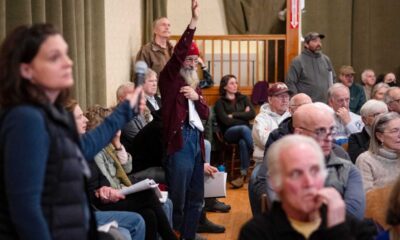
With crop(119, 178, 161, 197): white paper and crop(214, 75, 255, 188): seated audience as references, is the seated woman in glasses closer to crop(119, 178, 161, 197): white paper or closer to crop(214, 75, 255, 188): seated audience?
crop(119, 178, 161, 197): white paper

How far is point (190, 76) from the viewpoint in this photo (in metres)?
4.42

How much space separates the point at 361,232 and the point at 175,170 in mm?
2273

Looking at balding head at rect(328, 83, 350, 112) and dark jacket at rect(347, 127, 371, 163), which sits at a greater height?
balding head at rect(328, 83, 350, 112)

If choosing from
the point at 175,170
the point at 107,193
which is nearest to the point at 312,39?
the point at 175,170

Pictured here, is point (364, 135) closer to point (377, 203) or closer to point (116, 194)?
point (377, 203)

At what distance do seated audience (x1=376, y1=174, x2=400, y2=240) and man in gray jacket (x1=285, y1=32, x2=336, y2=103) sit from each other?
476cm

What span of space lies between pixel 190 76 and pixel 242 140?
2.64 m

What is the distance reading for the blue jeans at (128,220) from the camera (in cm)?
341

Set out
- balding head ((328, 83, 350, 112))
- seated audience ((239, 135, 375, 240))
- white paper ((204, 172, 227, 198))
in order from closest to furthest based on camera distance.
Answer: seated audience ((239, 135, 375, 240)), white paper ((204, 172, 227, 198)), balding head ((328, 83, 350, 112))

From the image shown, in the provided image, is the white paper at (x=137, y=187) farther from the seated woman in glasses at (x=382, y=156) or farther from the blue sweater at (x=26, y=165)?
the blue sweater at (x=26, y=165)

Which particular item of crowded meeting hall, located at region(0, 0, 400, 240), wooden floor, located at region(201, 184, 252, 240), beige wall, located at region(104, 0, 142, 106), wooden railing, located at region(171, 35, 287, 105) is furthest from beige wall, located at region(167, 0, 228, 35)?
wooden floor, located at region(201, 184, 252, 240)

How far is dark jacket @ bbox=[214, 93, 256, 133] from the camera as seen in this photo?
707 cm

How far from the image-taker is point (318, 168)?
1.87 meters

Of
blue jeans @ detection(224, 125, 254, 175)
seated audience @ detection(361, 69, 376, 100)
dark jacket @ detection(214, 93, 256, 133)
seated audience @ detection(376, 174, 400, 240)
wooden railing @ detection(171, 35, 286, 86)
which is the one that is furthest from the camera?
seated audience @ detection(361, 69, 376, 100)
